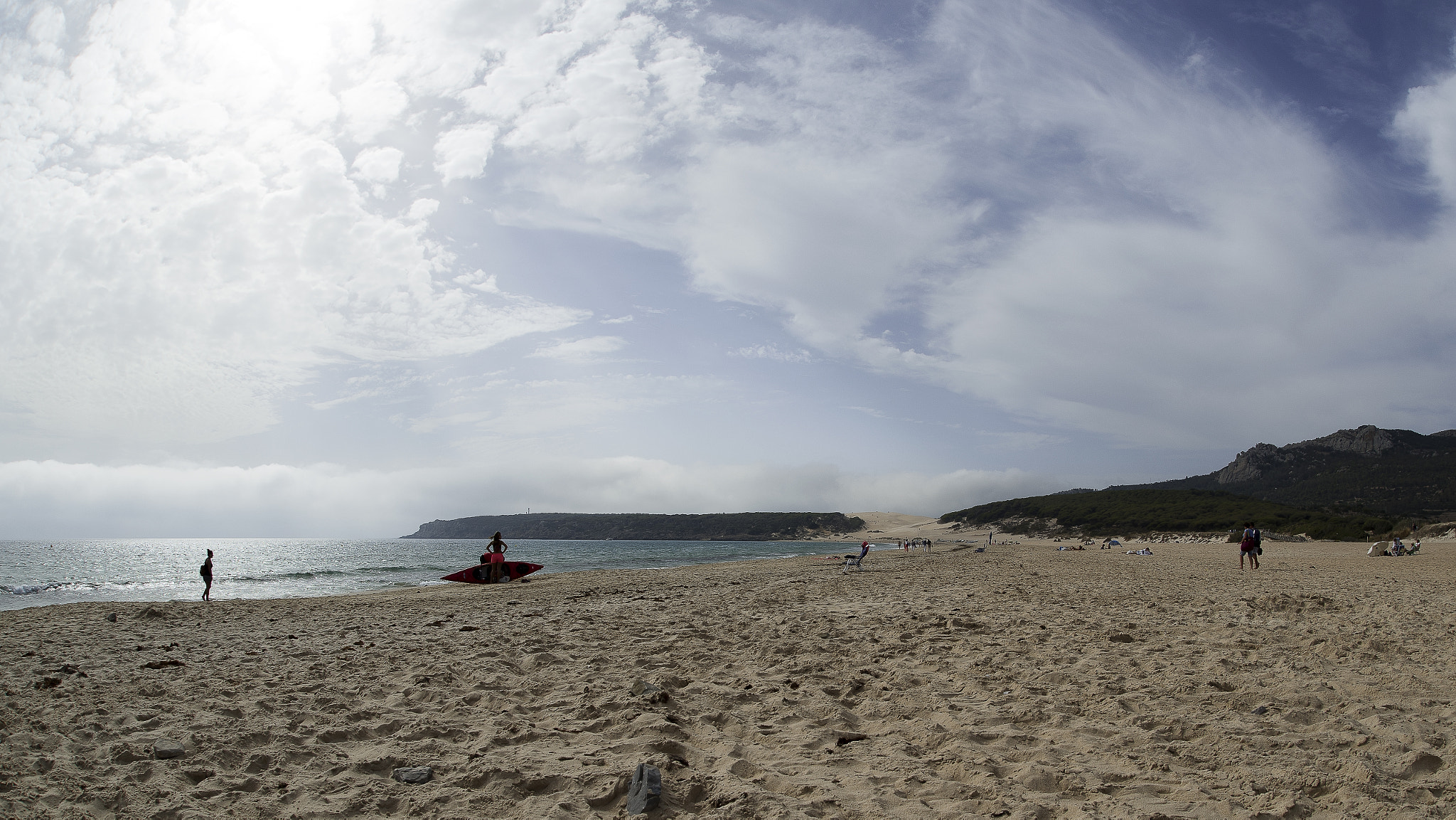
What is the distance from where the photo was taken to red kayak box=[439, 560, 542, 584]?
68.4ft

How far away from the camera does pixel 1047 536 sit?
76.4 metres

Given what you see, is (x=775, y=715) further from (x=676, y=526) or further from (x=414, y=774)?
(x=676, y=526)

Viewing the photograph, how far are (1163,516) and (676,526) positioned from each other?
11245 cm

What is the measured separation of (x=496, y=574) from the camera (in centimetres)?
2089

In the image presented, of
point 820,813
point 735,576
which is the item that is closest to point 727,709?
point 820,813

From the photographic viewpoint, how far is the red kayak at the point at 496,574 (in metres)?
20.9

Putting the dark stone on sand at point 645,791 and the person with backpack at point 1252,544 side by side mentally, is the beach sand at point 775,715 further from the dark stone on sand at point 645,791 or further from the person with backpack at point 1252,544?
the person with backpack at point 1252,544

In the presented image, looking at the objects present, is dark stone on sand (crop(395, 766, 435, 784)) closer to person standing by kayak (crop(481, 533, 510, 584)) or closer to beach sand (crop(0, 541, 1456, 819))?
beach sand (crop(0, 541, 1456, 819))

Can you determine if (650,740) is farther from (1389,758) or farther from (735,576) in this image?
(735,576)

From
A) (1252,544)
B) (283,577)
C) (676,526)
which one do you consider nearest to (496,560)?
(283,577)

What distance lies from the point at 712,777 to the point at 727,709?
54.6 inches

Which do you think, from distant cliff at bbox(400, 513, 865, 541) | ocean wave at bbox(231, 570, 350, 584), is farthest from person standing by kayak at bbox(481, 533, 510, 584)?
distant cliff at bbox(400, 513, 865, 541)

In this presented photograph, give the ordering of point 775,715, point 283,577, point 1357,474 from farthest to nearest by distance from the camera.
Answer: point 1357,474 → point 283,577 → point 775,715

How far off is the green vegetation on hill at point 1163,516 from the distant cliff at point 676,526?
3645 cm
